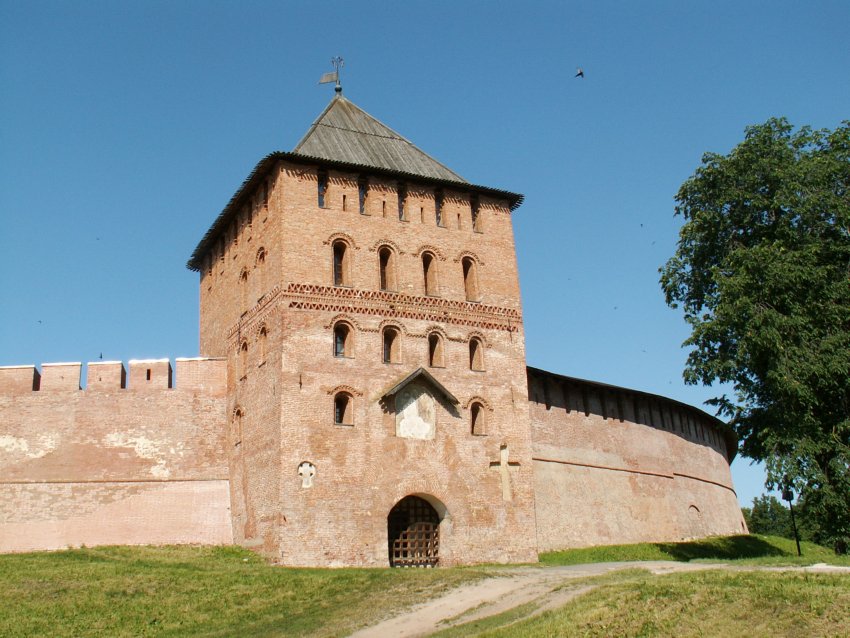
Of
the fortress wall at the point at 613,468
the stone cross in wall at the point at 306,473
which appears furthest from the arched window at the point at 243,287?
the fortress wall at the point at 613,468

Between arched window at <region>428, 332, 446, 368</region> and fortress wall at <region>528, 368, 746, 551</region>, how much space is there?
366cm

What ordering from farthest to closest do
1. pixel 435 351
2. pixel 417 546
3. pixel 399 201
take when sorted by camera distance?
pixel 399 201
pixel 435 351
pixel 417 546

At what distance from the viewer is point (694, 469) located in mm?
30016

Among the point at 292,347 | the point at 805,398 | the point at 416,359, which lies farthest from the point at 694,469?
the point at 292,347

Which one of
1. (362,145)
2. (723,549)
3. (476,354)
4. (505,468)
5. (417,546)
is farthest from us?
(723,549)

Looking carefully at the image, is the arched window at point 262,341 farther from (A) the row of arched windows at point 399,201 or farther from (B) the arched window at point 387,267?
(A) the row of arched windows at point 399,201

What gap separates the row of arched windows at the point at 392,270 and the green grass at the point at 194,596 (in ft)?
22.1

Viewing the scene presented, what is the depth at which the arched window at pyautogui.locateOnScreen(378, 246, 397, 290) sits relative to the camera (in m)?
21.4

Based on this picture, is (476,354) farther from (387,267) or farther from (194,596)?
(194,596)

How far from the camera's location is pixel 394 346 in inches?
823

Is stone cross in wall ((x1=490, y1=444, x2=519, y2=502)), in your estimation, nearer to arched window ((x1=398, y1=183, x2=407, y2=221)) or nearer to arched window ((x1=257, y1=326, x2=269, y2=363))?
arched window ((x1=257, y1=326, x2=269, y2=363))

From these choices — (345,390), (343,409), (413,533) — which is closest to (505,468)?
(413,533)

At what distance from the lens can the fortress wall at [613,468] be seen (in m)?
23.7

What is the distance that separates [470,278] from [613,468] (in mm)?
7259
